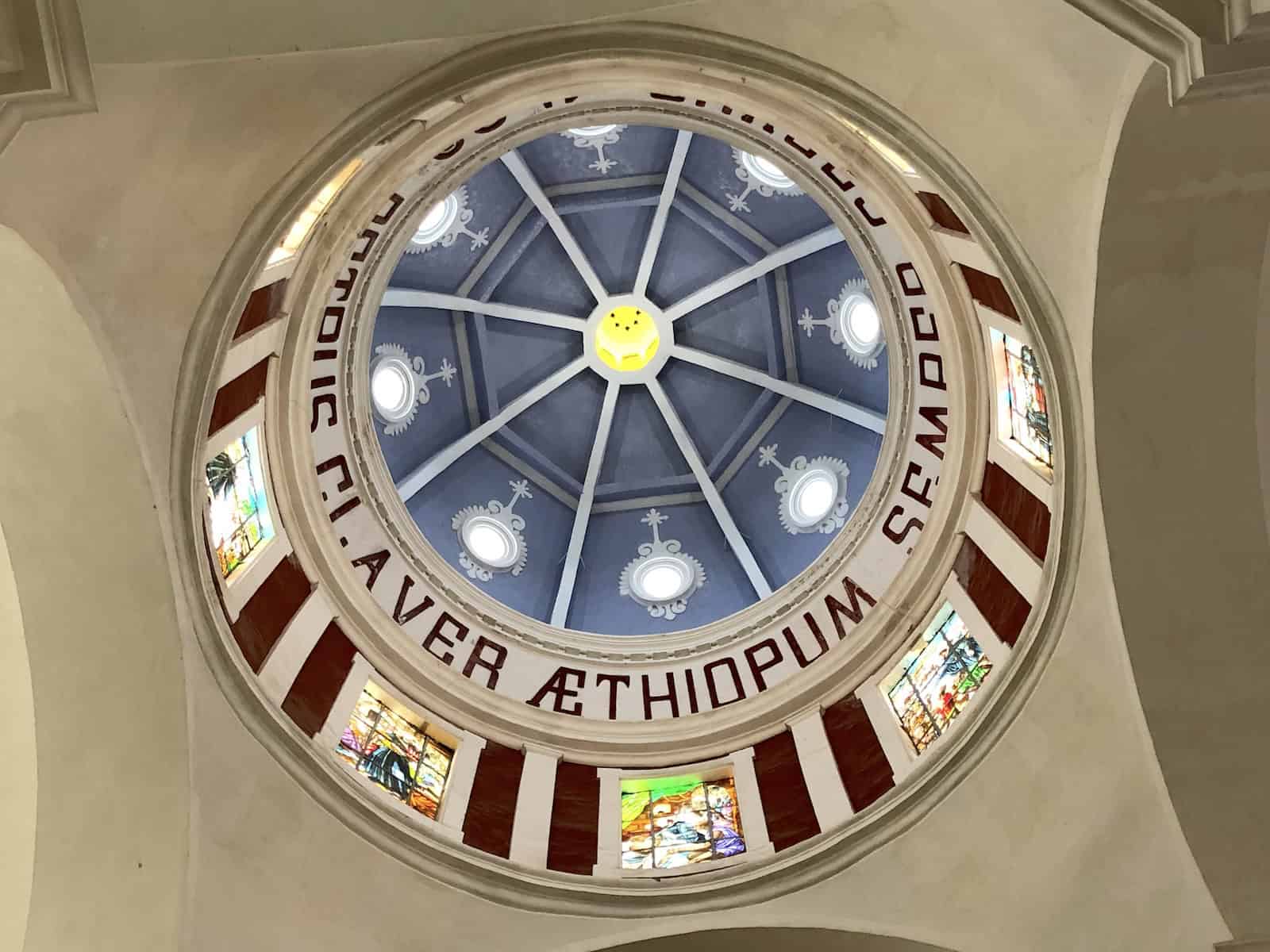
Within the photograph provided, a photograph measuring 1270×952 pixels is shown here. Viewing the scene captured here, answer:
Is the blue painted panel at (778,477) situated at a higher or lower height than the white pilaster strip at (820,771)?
higher

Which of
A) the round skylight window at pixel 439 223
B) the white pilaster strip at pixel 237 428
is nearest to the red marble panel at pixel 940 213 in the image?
the white pilaster strip at pixel 237 428

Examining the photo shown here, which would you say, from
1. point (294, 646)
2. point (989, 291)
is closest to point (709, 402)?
point (989, 291)

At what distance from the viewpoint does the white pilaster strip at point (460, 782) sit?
34.3ft

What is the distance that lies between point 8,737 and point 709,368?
14161 mm

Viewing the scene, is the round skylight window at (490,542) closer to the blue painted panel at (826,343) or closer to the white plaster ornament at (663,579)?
the white plaster ornament at (663,579)

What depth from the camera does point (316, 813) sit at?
9.21 metres

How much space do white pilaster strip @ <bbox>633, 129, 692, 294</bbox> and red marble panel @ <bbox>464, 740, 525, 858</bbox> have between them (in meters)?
10.6

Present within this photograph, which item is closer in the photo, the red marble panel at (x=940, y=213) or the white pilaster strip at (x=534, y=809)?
the red marble panel at (x=940, y=213)

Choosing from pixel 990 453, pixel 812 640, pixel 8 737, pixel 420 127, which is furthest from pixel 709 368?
pixel 8 737

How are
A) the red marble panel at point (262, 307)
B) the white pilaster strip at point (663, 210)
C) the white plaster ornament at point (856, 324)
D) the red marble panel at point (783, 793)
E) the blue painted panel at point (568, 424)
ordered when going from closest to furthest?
1. the red marble panel at point (262, 307)
2. the red marble panel at point (783, 793)
3. the white plaster ornament at point (856, 324)
4. the white pilaster strip at point (663, 210)
5. the blue painted panel at point (568, 424)

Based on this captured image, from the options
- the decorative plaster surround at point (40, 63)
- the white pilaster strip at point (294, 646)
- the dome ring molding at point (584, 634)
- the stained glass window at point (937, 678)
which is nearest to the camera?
the decorative plaster surround at point (40, 63)

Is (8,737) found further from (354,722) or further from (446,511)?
(446,511)

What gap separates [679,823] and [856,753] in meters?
1.94

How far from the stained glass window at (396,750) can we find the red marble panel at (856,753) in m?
3.95
